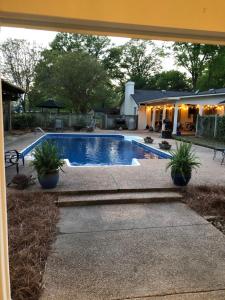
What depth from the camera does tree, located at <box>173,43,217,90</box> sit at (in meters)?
30.2

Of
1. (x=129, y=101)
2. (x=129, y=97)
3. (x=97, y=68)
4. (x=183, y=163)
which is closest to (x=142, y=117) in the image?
(x=129, y=101)

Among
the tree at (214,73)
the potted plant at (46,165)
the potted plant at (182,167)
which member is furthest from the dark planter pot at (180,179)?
the tree at (214,73)

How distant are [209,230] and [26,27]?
3499 millimetres

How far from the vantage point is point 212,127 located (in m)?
14.8

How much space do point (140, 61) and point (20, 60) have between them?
64.0 feet

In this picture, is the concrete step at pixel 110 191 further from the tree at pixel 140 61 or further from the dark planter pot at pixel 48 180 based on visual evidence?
the tree at pixel 140 61

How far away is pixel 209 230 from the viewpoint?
12.0ft

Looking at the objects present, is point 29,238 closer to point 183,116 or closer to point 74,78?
point 74,78

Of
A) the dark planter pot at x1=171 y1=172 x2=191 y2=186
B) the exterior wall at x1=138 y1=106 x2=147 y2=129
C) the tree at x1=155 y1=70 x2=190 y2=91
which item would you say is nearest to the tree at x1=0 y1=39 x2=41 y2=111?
Answer: the exterior wall at x1=138 y1=106 x2=147 y2=129

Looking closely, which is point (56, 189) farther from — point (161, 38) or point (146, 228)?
point (161, 38)

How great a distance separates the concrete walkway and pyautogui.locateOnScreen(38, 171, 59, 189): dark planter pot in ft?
2.89

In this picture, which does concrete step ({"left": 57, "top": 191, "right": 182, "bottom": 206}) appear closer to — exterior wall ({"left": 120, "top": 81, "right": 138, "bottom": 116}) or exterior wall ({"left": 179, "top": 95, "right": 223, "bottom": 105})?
exterior wall ({"left": 179, "top": 95, "right": 223, "bottom": 105})

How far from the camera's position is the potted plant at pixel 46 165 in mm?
4961

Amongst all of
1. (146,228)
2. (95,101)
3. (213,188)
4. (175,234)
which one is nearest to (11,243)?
(146,228)
